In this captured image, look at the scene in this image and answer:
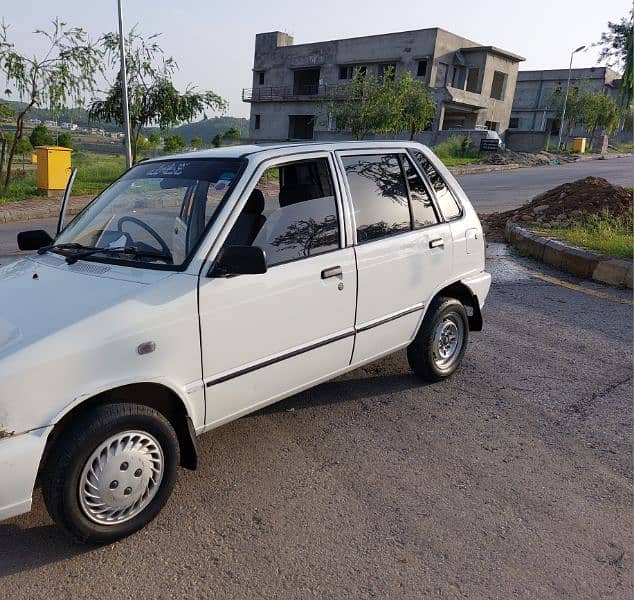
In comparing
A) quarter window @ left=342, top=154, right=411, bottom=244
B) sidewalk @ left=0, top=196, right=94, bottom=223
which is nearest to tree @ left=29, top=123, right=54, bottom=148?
sidewalk @ left=0, top=196, right=94, bottom=223

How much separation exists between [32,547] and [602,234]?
29.9 ft

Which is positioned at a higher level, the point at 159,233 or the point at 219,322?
the point at 159,233

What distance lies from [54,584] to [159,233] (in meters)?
1.74

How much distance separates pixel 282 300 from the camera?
3.07 metres

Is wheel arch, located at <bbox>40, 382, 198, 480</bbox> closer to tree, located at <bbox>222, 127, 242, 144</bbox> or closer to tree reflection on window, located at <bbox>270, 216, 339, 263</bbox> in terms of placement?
tree reflection on window, located at <bbox>270, 216, 339, 263</bbox>

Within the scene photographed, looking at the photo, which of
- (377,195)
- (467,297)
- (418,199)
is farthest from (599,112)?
(377,195)

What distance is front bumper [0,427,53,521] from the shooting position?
2.18 m

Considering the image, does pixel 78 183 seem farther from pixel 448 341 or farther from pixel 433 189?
pixel 448 341

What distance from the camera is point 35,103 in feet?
51.2

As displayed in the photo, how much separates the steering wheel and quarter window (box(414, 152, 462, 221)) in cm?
207

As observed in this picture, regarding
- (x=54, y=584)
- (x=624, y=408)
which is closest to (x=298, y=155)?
(x=54, y=584)

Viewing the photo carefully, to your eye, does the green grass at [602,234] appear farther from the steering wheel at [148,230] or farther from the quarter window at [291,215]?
the steering wheel at [148,230]

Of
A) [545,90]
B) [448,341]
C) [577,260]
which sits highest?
[545,90]

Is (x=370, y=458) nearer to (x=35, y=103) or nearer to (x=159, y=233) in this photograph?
(x=159, y=233)
